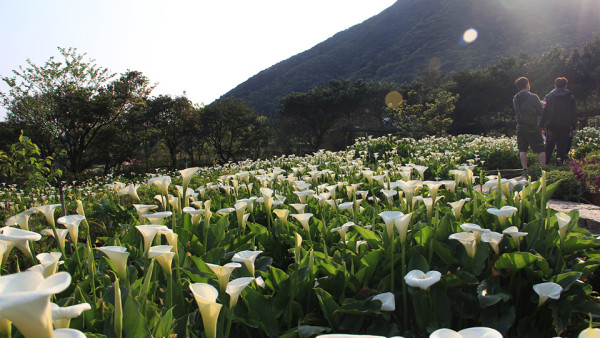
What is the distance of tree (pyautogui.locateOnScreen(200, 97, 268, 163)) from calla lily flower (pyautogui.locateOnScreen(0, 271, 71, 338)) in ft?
103

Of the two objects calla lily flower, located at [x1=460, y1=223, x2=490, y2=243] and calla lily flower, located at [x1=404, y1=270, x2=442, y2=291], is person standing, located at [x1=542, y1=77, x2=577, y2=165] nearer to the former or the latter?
calla lily flower, located at [x1=460, y1=223, x2=490, y2=243]

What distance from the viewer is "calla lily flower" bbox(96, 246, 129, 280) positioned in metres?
1.31

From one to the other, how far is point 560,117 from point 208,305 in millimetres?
9563

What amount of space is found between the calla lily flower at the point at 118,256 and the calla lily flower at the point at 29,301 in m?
0.56

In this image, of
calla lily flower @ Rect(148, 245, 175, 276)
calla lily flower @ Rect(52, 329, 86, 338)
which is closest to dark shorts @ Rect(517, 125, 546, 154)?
calla lily flower @ Rect(148, 245, 175, 276)

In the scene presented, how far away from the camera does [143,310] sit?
4.31 ft

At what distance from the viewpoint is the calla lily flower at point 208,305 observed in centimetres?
106

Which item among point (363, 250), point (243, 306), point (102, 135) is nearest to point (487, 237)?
point (363, 250)

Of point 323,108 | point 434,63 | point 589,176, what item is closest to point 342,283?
point 589,176

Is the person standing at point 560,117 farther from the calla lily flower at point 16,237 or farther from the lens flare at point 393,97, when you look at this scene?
the lens flare at point 393,97

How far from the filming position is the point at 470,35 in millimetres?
68938

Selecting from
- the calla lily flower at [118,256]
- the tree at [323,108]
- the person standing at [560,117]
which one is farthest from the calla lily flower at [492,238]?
the tree at [323,108]

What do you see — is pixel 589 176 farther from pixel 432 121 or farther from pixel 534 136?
pixel 432 121

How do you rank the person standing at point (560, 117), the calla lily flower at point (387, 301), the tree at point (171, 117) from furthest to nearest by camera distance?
the tree at point (171, 117) → the person standing at point (560, 117) → the calla lily flower at point (387, 301)
